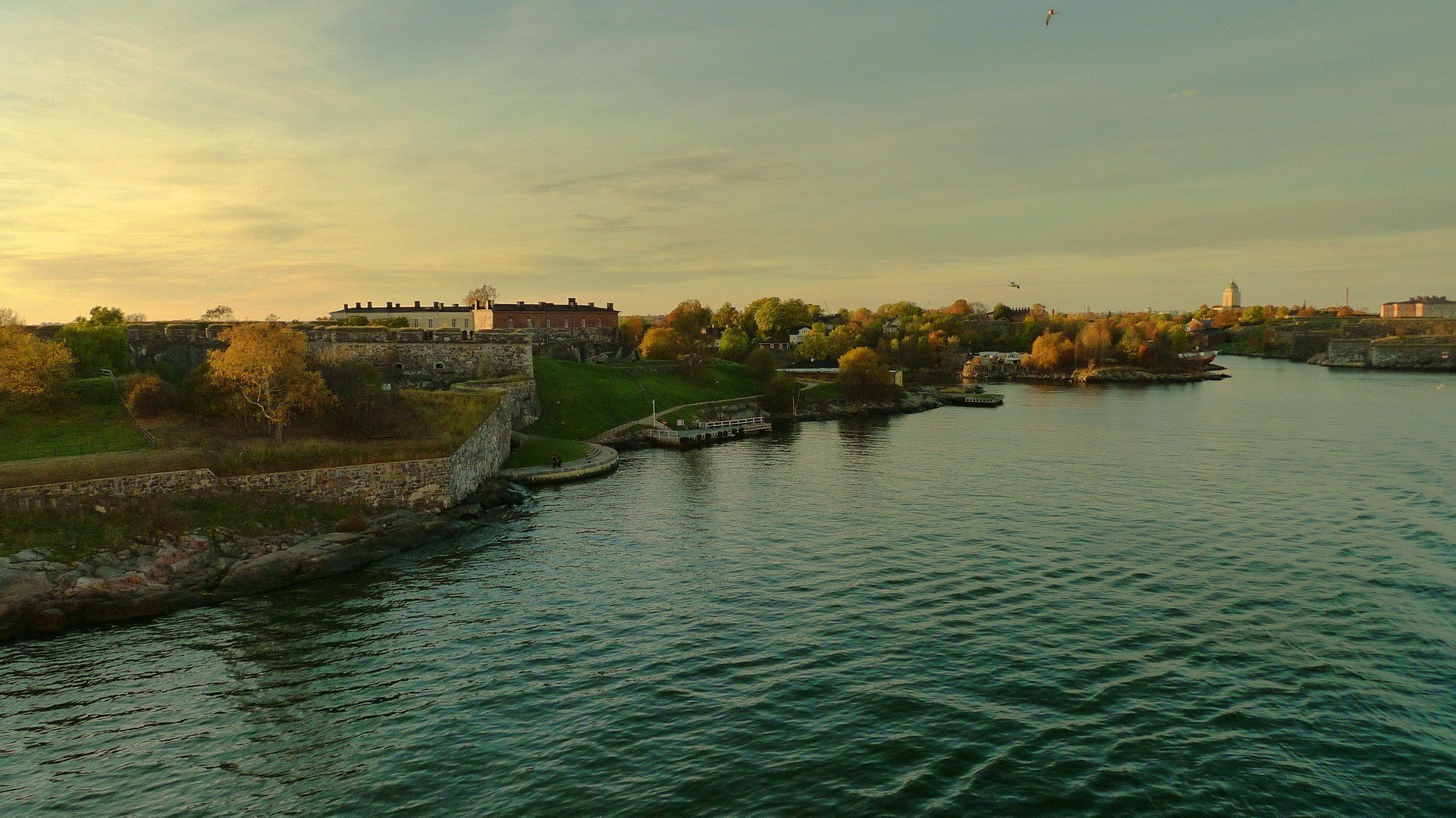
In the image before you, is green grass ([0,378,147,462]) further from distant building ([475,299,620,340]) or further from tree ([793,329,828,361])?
tree ([793,329,828,361])

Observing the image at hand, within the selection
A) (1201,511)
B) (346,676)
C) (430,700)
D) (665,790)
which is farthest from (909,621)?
(1201,511)

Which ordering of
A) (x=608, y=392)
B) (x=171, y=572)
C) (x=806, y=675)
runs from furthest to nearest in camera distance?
(x=608, y=392), (x=171, y=572), (x=806, y=675)

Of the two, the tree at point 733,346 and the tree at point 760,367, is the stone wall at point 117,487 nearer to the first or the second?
the tree at point 760,367

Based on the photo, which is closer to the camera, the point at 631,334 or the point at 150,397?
the point at 150,397

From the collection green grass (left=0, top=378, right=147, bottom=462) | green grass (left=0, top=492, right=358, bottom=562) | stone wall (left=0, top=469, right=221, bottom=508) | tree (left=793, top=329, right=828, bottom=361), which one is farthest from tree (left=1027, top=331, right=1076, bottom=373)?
stone wall (left=0, top=469, right=221, bottom=508)

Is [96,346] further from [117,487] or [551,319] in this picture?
[551,319]

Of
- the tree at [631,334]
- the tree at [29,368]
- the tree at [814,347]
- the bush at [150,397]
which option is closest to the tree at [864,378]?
the tree at [631,334]

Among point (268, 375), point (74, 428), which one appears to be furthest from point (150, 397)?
point (268, 375)
